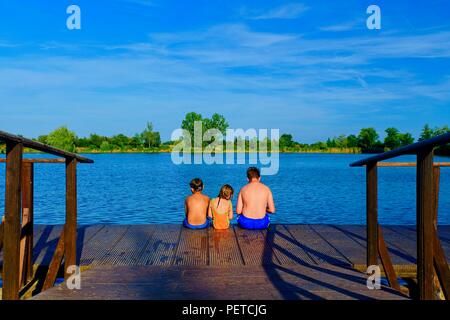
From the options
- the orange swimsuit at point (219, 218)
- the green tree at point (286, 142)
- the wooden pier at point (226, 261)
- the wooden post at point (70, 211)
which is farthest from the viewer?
the green tree at point (286, 142)

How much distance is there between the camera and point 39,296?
362 centimetres

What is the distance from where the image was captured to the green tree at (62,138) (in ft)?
263

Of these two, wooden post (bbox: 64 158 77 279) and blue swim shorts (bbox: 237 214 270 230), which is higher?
wooden post (bbox: 64 158 77 279)

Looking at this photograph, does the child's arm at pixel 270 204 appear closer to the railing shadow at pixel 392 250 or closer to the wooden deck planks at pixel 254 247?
the wooden deck planks at pixel 254 247

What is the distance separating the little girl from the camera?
7.13m

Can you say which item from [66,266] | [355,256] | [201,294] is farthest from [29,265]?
[355,256]

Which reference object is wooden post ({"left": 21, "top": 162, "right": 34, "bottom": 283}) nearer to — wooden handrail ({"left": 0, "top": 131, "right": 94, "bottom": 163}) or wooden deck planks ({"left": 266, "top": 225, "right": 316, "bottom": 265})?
wooden handrail ({"left": 0, "top": 131, "right": 94, "bottom": 163})

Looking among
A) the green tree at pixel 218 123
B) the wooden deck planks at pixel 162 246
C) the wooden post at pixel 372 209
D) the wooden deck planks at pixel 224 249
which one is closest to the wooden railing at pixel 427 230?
the wooden post at pixel 372 209

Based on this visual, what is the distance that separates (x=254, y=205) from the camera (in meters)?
7.21

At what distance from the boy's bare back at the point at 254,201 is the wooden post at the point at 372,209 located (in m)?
2.74

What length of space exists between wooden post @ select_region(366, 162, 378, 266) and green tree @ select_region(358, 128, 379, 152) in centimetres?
9450

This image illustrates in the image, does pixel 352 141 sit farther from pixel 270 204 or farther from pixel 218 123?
pixel 270 204

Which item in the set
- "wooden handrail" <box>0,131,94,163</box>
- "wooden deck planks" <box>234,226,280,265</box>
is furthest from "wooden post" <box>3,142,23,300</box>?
"wooden deck planks" <box>234,226,280,265</box>
